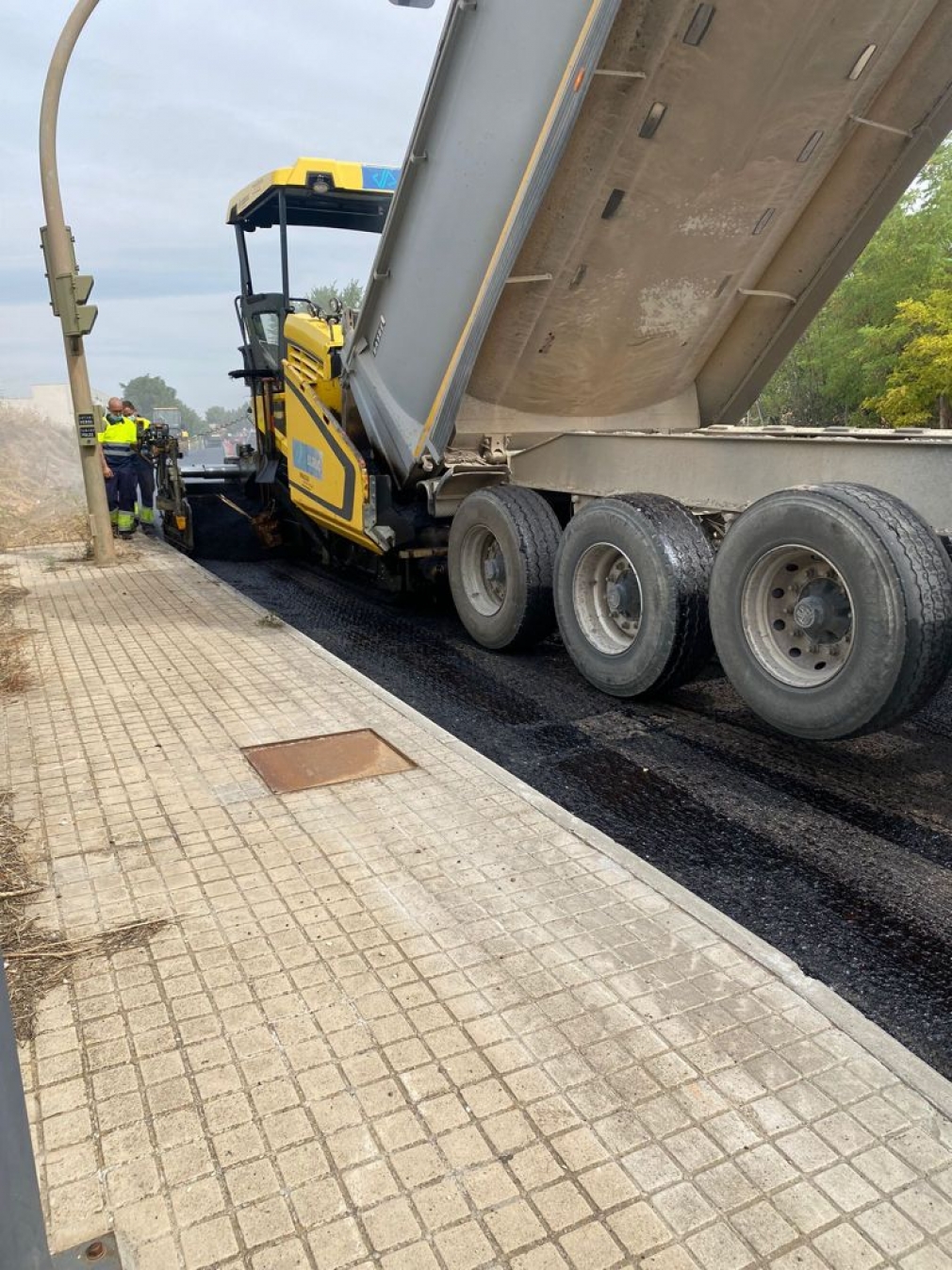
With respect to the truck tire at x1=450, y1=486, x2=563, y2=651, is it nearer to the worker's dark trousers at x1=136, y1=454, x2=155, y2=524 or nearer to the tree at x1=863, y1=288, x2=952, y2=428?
the worker's dark trousers at x1=136, y1=454, x2=155, y2=524

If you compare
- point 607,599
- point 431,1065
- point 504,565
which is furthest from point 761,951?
point 504,565

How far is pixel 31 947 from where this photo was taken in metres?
2.84

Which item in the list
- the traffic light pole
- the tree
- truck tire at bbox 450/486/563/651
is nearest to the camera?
truck tire at bbox 450/486/563/651

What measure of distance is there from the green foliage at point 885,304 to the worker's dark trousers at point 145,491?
1199 cm

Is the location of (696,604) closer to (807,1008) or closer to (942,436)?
(942,436)

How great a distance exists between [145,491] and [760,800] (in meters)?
10.8

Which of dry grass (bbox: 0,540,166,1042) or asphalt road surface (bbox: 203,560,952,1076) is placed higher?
dry grass (bbox: 0,540,166,1042)

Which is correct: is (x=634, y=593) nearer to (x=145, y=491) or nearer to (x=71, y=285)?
(x=71, y=285)

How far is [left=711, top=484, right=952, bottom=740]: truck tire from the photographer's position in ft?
12.6

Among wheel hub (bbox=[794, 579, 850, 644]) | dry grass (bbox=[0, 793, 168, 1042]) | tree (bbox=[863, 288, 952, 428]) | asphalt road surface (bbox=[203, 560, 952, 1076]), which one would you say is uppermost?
tree (bbox=[863, 288, 952, 428])

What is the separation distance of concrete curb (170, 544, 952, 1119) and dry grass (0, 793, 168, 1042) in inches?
61.8

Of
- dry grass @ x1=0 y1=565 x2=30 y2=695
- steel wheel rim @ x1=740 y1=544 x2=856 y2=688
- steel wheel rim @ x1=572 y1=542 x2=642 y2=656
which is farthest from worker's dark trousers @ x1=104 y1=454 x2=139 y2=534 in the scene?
steel wheel rim @ x1=740 y1=544 x2=856 y2=688

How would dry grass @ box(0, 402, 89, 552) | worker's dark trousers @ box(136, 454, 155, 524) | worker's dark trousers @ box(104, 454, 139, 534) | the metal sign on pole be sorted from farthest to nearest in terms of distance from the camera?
1. dry grass @ box(0, 402, 89, 552)
2. worker's dark trousers @ box(136, 454, 155, 524)
3. worker's dark trousers @ box(104, 454, 139, 534)
4. the metal sign on pole

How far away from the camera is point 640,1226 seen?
6.22ft
